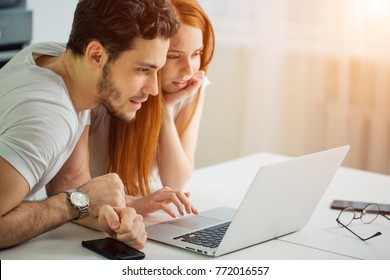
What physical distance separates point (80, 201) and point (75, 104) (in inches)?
10.2

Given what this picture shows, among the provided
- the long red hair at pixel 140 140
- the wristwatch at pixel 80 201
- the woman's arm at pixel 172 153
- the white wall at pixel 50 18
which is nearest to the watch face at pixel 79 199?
the wristwatch at pixel 80 201

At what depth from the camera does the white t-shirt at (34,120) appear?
1362 mm

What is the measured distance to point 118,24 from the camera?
1.54 metres

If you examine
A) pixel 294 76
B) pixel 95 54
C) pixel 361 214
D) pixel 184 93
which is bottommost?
pixel 294 76

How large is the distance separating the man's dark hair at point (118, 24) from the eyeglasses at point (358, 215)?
0.57 metres

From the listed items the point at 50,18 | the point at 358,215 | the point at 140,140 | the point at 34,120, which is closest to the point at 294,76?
the point at 50,18

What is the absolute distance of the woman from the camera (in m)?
1.86

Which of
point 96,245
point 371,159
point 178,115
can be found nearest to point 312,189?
point 96,245

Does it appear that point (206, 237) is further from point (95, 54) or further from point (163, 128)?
point (163, 128)

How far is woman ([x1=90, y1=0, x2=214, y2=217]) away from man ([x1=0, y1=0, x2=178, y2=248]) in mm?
168

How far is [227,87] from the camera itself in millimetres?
3596

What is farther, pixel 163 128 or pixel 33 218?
pixel 163 128
